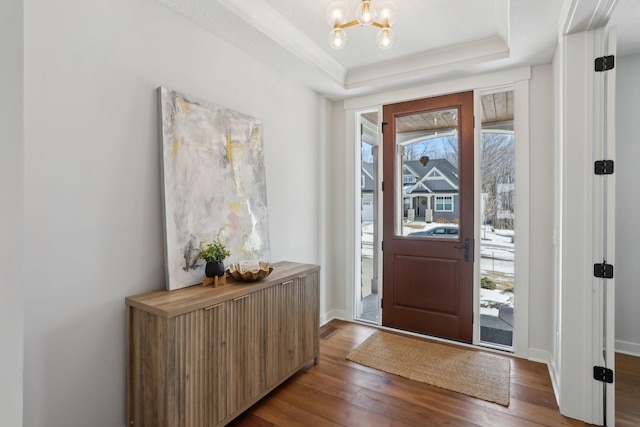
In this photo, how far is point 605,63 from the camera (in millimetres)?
1913

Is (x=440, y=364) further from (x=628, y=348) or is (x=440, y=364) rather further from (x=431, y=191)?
(x=628, y=348)

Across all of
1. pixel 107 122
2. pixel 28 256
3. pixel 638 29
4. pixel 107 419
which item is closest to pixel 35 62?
pixel 107 122

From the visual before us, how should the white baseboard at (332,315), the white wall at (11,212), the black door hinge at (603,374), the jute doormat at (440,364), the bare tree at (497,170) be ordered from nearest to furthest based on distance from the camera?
the white wall at (11,212), the black door hinge at (603,374), the jute doormat at (440,364), the bare tree at (497,170), the white baseboard at (332,315)

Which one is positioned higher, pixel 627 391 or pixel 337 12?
pixel 337 12

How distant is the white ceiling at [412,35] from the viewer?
6.60ft

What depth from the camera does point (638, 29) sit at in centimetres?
237

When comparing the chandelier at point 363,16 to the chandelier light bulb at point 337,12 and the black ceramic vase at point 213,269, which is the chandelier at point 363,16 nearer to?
the chandelier light bulb at point 337,12

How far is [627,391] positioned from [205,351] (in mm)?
2932

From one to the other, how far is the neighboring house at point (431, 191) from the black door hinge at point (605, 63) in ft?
4.42

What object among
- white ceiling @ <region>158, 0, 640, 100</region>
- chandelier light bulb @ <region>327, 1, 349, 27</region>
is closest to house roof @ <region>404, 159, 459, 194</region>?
white ceiling @ <region>158, 0, 640, 100</region>

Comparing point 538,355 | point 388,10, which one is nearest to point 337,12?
point 388,10

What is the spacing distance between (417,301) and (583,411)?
1530mm

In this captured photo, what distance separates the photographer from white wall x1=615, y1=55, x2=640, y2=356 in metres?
2.80

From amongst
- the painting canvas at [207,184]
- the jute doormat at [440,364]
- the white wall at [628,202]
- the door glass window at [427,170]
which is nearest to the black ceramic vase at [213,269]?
the painting canvas at [207,184]
